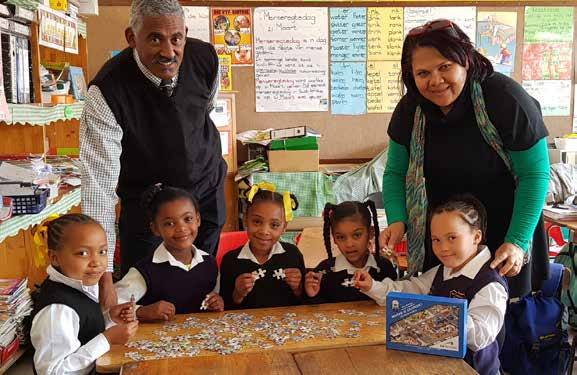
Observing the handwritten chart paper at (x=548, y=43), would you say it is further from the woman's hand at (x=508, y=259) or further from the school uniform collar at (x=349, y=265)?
the woman's hand at (x=508, y=259)

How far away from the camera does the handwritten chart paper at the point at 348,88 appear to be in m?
5.09

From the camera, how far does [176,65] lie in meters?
1.96

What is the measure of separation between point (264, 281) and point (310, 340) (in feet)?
1.64

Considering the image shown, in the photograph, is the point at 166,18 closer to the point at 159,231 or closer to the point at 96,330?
the point at 159,231

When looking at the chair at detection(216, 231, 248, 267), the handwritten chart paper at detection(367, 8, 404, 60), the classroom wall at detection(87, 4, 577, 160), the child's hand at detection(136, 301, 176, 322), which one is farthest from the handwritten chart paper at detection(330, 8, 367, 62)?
the child's hand at detection(136, 301, 176, 322)

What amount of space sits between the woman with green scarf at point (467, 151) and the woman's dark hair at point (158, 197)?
28.7 inches

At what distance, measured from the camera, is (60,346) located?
155cm

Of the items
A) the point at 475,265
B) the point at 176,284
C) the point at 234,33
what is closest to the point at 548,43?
the point at 234,33

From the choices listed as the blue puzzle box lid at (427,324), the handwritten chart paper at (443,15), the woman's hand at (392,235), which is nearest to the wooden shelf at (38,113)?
the woman's hand at (392,235)

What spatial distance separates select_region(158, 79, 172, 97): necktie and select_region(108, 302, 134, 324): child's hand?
0.76 m

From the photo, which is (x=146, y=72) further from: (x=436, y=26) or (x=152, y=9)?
(x=436, y=26)

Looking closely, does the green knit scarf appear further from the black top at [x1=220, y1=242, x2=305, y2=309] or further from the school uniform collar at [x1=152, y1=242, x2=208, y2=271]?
the school uniform collar at [x1=152, y1=242, x2=208, y2=271]

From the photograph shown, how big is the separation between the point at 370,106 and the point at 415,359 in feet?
12.7

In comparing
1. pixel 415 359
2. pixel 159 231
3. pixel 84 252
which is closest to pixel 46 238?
pixel 84 252
